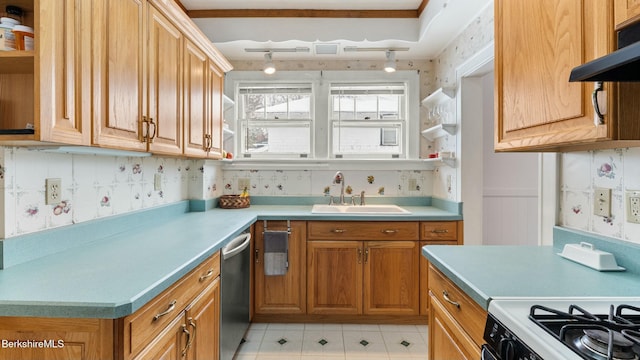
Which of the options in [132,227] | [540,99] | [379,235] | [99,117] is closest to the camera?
[540,99]

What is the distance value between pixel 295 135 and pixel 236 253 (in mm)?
1620

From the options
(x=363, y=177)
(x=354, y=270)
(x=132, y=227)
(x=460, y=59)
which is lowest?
(x=354, y=270)

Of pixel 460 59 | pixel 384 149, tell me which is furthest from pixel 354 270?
pixel 460 59

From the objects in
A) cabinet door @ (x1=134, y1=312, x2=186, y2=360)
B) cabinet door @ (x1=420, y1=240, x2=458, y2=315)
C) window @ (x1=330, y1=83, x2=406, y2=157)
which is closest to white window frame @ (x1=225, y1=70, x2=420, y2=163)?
window @ (x1=330, y1=83, x2=406, y2=157)

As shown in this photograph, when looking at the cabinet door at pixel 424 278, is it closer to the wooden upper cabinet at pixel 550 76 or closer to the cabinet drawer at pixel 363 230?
the cabinet drawer at pixel 363 230

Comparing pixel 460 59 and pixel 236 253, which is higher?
pixel 460 59

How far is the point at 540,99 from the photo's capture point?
118 centimetres

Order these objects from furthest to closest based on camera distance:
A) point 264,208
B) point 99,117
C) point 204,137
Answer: point 264,208 < point 204,137 < point 99,117

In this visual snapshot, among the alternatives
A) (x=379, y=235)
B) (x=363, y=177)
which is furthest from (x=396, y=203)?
(x=379, y=235)

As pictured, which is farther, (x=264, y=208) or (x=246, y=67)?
(x=246, y=67)

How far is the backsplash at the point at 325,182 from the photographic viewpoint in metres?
3.25

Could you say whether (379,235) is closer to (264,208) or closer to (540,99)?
(264,208)

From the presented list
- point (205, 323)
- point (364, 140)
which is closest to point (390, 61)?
point (364, 140)

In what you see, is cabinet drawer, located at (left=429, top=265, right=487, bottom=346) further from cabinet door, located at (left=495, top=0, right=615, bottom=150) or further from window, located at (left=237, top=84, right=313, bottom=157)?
window, located at (left=237, top=84, right=313, bottom=157)
